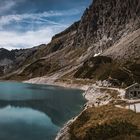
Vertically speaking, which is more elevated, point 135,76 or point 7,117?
point 135,76

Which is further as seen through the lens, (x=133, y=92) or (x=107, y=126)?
(x=133, y=92)

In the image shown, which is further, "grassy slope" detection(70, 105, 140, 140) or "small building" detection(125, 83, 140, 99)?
"small building" detection(125, 83, 140, 99)

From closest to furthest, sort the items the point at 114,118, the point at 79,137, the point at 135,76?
the point at 79,137
the point at 114,118
the point at 135,76

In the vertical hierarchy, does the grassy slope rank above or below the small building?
below

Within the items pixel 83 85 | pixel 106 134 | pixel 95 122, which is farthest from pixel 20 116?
pixel 83 85

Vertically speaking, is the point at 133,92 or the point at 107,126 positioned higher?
the point at 133,92

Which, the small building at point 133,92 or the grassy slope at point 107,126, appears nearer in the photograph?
the grassy slope at point 107,126

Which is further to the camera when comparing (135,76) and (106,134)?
(135,76)

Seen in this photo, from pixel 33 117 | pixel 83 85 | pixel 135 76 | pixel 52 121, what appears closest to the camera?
pixel 52 121

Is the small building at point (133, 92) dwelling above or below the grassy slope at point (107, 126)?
above

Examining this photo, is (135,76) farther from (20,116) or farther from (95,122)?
(95,122)

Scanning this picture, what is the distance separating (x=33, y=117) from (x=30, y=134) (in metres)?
26.9

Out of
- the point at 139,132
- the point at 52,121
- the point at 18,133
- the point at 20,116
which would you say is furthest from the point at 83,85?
the point at 139,132

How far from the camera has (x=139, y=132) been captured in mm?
42688
